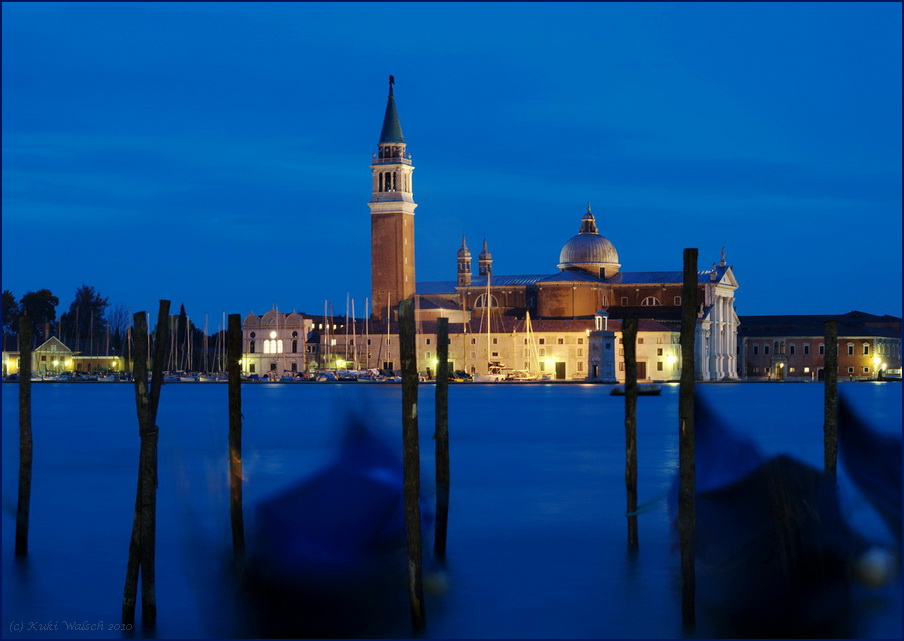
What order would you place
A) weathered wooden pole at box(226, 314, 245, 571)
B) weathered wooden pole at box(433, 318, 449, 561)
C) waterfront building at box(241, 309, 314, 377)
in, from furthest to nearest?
1. waterfront building at box(241, 309, 314, 377)
2. weathered wooden pole at box(433, 318, 449, 561)
3. weathered wooden pole at box(226, 314, 245, 571)

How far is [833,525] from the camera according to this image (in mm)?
12523

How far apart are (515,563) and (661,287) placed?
71.5 meters

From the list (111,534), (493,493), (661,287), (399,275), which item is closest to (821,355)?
(661,287)

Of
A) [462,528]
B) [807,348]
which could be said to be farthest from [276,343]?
[462,528]

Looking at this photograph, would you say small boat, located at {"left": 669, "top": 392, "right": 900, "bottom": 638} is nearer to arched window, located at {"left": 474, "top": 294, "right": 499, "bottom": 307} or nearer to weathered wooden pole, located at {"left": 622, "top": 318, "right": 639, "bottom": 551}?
weathered wooden pole, located at {"left": 622, "top": 318, "right": 639, "bottom": 551}

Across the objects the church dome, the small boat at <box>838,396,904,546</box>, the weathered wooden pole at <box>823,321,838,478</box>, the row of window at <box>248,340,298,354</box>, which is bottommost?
the small boat at <box>838,396,904,546</box>

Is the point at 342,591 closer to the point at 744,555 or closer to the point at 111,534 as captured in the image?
the point at 744,555

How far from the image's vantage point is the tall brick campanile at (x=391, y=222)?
81.1 meters

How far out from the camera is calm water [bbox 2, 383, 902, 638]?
11.6 m

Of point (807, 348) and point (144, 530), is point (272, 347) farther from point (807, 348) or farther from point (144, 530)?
point (144, 530)

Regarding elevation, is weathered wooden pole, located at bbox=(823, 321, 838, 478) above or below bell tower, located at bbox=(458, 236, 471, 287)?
below

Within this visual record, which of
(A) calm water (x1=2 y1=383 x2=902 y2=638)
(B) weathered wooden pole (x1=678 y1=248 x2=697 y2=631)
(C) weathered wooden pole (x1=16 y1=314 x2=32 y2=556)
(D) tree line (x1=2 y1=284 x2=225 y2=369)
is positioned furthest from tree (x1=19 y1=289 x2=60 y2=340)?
(B) weathered wooden pole (x1=678 y1=248 x2=697 y2=631)

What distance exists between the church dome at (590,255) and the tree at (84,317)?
113 ft

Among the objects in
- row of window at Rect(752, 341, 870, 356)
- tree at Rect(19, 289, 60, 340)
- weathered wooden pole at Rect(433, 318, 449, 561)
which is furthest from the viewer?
tree at Rect(19, 289, 60, 340)
